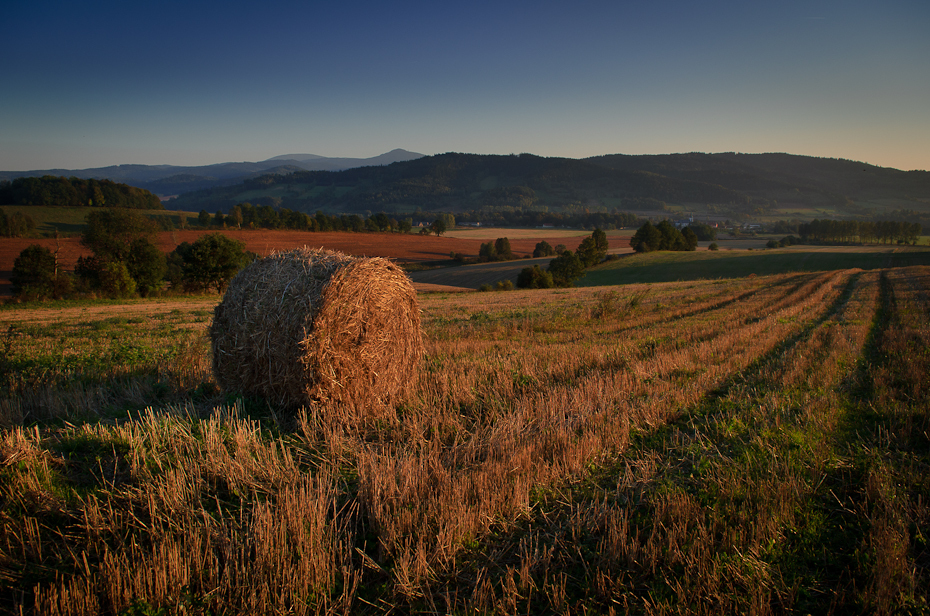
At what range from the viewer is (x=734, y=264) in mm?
61406

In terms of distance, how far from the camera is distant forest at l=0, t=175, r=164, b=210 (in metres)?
86.0

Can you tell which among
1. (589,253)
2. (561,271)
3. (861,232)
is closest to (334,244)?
(561,271)

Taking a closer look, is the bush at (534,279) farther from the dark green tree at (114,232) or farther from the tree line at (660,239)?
the dark green tree at (114,232)

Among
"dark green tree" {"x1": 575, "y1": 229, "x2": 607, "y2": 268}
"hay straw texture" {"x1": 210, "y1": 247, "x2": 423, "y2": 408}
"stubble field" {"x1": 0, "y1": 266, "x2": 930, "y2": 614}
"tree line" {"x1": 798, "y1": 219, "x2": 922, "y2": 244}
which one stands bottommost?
"stubble field" {"x1": 0, "y1": 266, "x2": 930, "y2": 614}

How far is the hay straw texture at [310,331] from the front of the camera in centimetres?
594

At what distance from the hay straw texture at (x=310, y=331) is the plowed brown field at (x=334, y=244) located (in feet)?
153

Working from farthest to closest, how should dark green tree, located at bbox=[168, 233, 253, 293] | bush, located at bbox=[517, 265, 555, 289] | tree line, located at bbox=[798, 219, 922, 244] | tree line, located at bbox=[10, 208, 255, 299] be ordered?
1. tree line, located at bbox=[798, 219, 922, 244]
2. bush, located at bbox=[517, 265, 555, 289]
3. dark green tree, located at bbox=[168, 233, 253, 293]
4. tree line, located at bbox=[10, 208, 255, 299]

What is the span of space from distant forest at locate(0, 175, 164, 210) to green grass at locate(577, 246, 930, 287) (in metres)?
91.1

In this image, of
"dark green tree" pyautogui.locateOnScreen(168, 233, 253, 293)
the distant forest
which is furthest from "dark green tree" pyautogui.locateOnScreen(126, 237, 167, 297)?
the distant forest

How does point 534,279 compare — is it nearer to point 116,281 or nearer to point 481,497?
point 116,281

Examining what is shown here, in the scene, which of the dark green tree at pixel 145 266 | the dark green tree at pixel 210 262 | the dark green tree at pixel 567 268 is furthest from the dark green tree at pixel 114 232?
the dark green tree at pixel 567 268

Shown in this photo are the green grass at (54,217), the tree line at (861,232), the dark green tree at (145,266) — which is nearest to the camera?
the dark green tree at (145,266)

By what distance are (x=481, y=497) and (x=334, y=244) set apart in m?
76.8

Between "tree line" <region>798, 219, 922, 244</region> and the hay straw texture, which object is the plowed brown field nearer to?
"tree line" <region>798, 219, 922, 244</region>
